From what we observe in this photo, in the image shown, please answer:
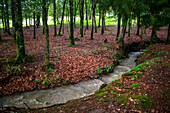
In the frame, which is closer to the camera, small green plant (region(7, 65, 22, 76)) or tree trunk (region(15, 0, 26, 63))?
small green plant (region(7, 65, 22, 76))

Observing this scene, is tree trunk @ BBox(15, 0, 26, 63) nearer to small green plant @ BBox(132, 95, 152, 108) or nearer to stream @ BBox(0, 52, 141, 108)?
stream @ BBox(0, 52, 141, 108)

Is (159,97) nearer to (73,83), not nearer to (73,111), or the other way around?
(73,111)

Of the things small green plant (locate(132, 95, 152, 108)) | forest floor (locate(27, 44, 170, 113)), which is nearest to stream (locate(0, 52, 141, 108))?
forest floor (locate(27, 44, 170, 113))

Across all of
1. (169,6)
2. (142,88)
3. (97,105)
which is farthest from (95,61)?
(169,6)

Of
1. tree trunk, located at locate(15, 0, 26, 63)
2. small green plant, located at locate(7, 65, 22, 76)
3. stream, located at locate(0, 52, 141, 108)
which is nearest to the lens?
stream, located at locate(0, 52, 141, 108)

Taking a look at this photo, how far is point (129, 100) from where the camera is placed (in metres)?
4.27

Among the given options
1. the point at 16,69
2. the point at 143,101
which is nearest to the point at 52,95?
the point at 16,69

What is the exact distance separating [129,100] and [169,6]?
47.7 feet

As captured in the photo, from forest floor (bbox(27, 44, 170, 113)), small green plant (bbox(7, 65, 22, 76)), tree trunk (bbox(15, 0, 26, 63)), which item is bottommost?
forest floor (bbox(27, 44, 170, 113))

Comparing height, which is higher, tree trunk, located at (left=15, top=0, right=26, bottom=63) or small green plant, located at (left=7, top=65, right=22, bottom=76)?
tree trunk, located at (left=15, top=0, right=26, bottom=63)

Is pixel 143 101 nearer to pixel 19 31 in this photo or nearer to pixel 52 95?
pixel 52 95

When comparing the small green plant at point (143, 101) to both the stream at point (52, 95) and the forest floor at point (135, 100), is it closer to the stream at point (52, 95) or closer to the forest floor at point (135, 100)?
the forest floor at point (135, 100)

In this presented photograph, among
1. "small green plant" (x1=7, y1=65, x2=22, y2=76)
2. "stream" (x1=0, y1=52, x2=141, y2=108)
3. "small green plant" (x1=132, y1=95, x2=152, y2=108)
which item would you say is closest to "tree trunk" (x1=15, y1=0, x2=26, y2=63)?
"small green plant" (x1=7, y1=65, x2=22, y2=76)

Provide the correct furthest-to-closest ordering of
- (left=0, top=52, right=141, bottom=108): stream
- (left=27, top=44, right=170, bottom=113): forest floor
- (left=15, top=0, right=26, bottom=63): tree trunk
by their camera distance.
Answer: (left=15, top=0, right=26, bottom=63): tree trunk
(left=0, top=52, right=141, bottom=108): stream
(left=27, top=44, right=170, bottom=113): forest floor
